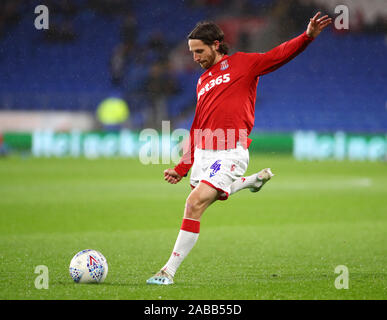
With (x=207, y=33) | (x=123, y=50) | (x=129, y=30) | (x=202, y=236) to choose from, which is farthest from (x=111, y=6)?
(x=207, y=33)

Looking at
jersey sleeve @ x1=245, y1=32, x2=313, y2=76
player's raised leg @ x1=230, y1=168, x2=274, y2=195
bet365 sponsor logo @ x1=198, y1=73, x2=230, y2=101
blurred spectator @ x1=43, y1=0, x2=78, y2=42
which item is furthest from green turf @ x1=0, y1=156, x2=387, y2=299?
blurred spectator @ x1=43, y1=0, x2=78, y2=42

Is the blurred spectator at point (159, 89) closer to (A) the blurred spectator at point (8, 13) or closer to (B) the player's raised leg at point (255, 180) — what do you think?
(A) the blurred spectator at point (8, 13)

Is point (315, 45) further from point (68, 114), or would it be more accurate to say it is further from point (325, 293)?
point (325, 293)

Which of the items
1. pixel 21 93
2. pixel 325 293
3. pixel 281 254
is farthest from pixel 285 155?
pixel 325 293

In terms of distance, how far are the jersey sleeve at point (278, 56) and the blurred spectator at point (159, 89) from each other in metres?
23.7

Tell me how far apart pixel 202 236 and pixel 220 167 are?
11.8 ft

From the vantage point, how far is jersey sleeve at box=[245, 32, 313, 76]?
18.1 feet

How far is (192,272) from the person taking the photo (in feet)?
20.5

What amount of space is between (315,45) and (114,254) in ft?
83.6

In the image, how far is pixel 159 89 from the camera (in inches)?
1235

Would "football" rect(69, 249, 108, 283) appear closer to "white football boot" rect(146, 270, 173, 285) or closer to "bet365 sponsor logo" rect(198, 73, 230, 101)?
"white football boot" rect(146, 270, 173, 285)

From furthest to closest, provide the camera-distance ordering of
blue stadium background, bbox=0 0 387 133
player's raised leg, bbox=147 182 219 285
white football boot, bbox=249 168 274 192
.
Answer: blue stadium background, bbox=0 0 387 133 < white football boot, bbox=249 168 274 192 < player's raised leg, bbox=147 182 219 285

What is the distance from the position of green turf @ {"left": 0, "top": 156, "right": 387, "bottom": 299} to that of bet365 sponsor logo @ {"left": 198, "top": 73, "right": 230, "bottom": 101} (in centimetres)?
159

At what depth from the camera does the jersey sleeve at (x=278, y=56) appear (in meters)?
5.52
